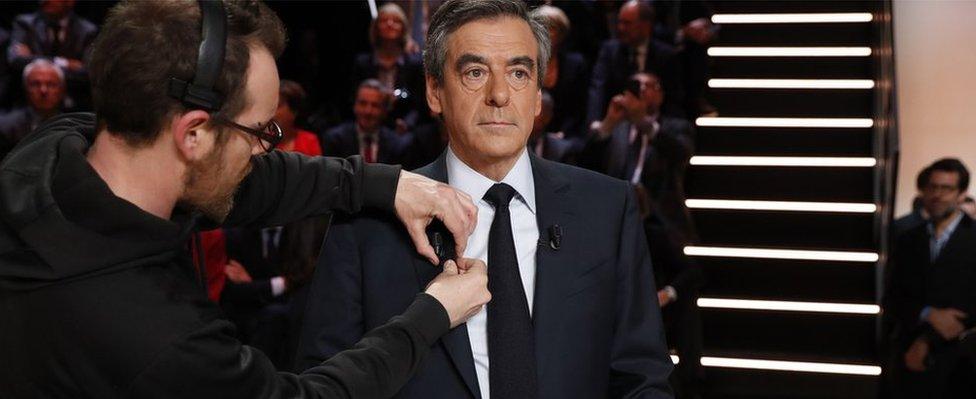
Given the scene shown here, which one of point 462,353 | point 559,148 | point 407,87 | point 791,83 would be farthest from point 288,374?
point 791,83

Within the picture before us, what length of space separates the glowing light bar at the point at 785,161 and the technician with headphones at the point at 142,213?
5523 millimetres

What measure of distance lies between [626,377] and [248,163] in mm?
839

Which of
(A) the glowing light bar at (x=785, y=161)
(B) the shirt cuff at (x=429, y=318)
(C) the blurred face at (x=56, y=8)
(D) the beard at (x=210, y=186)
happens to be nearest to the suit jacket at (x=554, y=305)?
(B) the shirt cuff at (x=429, y=318)

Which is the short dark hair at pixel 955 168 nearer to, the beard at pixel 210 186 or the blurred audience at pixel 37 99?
the blurred audience at pixel 37 99

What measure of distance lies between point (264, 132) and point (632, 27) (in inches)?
229

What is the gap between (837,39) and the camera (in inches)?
308

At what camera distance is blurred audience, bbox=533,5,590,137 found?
7152mm

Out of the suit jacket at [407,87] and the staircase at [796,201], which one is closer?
the staircase at [796,201]

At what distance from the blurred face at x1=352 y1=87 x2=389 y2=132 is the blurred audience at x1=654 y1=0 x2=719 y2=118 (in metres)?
2.04

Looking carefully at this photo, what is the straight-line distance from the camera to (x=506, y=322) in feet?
7.22

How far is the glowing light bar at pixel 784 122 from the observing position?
23.9ft

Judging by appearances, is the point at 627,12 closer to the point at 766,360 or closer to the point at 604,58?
the point at 604,58

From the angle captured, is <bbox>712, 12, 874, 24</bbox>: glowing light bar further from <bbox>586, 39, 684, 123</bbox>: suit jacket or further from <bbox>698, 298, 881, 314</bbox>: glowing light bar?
<bbox>698, 298, 881, 314</bbox>: glowing light bar

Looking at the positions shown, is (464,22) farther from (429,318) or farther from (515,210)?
(429,318)
